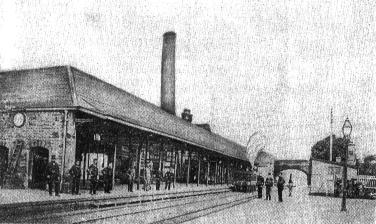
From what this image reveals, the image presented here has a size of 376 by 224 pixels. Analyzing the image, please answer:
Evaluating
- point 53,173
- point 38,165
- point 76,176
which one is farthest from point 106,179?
point 38,165

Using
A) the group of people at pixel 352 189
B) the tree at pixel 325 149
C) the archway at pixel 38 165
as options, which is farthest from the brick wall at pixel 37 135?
the tree at pixel 325 149

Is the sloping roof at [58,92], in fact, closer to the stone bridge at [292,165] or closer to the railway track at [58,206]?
the railway track at [58,206]

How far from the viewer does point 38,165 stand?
15297mm

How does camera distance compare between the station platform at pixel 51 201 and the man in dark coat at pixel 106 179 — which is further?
the man in dark coat at pixel 106 179

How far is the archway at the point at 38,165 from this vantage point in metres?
15.1

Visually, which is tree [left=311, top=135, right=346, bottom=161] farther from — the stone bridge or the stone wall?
the stone wall

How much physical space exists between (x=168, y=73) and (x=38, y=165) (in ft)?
65.8

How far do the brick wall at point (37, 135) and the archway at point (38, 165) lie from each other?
0.14 m

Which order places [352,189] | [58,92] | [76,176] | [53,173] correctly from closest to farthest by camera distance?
[53,173] < [76,176] < [58,92] < [352,189]

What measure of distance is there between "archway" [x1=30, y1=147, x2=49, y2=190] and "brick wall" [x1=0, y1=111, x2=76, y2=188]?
0.14 meters

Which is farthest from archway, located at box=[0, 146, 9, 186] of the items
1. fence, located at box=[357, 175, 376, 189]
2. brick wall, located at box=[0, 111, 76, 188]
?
fence, located at box=[357, 175, 376, 189]

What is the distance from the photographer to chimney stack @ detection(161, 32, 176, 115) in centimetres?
3409

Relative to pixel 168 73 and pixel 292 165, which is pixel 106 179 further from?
pixel 292 165

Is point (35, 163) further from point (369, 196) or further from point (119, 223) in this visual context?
point (369, 196)
